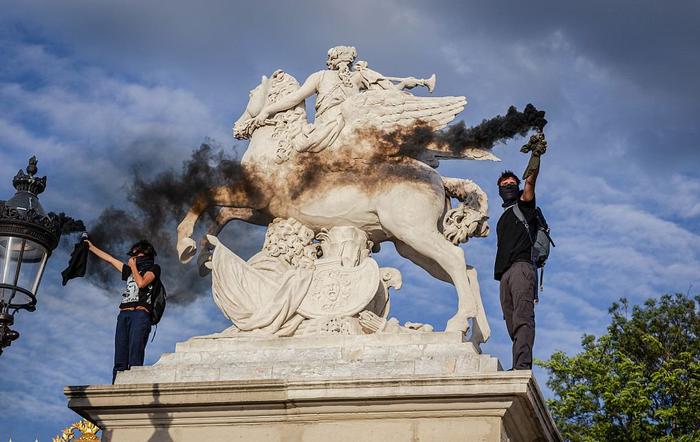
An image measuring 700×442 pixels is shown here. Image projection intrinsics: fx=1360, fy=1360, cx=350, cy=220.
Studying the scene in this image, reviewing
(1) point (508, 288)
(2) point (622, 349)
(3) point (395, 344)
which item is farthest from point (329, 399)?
(2) point (622, 349)

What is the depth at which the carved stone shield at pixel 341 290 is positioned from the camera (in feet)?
45.9

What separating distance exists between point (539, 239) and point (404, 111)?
234cm

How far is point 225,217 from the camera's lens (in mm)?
15492

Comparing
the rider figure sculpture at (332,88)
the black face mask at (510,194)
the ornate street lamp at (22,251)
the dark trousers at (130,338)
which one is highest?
the rider figure sculpture at (332,88)

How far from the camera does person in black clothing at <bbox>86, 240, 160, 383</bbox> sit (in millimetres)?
13938

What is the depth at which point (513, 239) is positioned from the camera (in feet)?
44.8

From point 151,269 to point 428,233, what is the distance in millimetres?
2937

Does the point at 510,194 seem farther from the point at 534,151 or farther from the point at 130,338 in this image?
the point at 130,338

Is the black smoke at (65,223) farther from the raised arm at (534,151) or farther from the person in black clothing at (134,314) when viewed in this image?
the raised arm at (534,151)

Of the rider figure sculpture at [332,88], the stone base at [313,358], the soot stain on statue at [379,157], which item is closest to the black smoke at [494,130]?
the soot stain on statue at [379,157]

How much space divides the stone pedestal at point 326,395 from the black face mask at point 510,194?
1.57m

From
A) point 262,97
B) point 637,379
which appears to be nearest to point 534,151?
point 262,97

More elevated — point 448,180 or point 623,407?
point 623,407

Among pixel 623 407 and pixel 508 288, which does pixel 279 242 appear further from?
pixel 623 407
